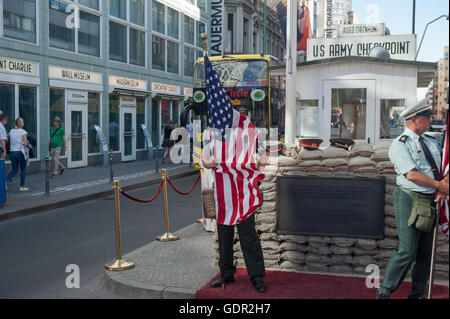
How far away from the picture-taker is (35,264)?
6789 millimetres

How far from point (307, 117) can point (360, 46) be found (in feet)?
10.9

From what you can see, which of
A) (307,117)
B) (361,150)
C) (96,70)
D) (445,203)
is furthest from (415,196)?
(96,70)

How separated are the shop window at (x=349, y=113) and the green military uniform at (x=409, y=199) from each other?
20.0 ft

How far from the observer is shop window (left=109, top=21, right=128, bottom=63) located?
73.6 ft

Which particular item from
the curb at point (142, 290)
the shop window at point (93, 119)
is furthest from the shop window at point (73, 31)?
the curb at point (142, 290)

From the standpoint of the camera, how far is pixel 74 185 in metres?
14.6

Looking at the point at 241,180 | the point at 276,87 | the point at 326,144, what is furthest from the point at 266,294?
the point at 276,87

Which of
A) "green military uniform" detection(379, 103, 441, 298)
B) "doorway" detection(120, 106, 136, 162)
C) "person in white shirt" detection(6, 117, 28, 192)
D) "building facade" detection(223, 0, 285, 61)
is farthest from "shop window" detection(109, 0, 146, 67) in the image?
"green military uniform" detection(379, 103, 441, 298)

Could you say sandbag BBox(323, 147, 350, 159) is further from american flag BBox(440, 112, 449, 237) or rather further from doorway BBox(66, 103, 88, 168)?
doorway BBox(66, 103, 88, 168)

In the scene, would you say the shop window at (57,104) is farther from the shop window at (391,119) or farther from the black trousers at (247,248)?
the black trousers at (247,248)

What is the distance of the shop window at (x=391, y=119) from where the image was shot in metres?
10.6

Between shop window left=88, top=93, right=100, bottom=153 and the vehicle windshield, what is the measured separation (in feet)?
20.2

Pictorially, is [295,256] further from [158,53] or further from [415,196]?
[158,53]
